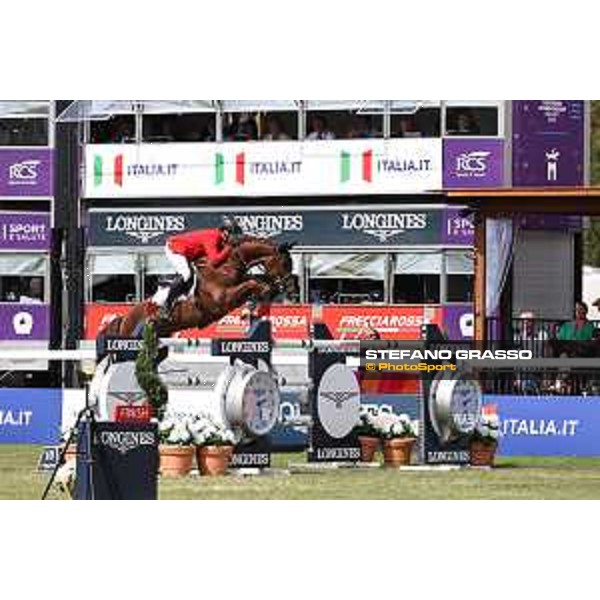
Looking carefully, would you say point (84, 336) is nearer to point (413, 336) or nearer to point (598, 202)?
point (413, 336)

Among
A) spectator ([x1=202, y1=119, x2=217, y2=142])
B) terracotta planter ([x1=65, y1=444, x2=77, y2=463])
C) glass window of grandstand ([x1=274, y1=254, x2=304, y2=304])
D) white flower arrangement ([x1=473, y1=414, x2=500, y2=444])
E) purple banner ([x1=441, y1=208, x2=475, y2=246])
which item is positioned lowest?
terracotta planter ([x1=65, y1=444, x2=77, y2=463])

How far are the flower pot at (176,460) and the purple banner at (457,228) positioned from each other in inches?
83.3

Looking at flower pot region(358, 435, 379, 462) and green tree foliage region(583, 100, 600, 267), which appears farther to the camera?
green tree foliage region(583, 100, 600, 267)

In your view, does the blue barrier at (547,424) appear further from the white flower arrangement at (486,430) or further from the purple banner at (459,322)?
the purple banner at (459,322)

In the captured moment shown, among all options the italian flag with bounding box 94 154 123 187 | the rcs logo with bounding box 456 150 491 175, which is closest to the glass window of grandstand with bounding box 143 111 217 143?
the italian flag with bounding box 94 154 123 187

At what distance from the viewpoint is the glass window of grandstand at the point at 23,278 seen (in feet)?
54.4

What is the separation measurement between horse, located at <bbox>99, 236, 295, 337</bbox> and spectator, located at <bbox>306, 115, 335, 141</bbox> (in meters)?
0.70

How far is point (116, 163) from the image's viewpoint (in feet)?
55.6

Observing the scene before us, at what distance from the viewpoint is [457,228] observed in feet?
55.0

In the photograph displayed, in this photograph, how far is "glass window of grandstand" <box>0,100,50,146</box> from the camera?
1652cm

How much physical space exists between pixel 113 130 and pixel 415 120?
1.91 meters

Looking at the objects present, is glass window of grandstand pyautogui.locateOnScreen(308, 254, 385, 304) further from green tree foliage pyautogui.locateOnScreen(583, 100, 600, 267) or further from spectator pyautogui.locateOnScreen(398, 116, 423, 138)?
green tree foliage pyautogui.locateOnScreen(583, 100, 600, 267)

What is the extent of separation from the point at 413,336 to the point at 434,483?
0.96m
